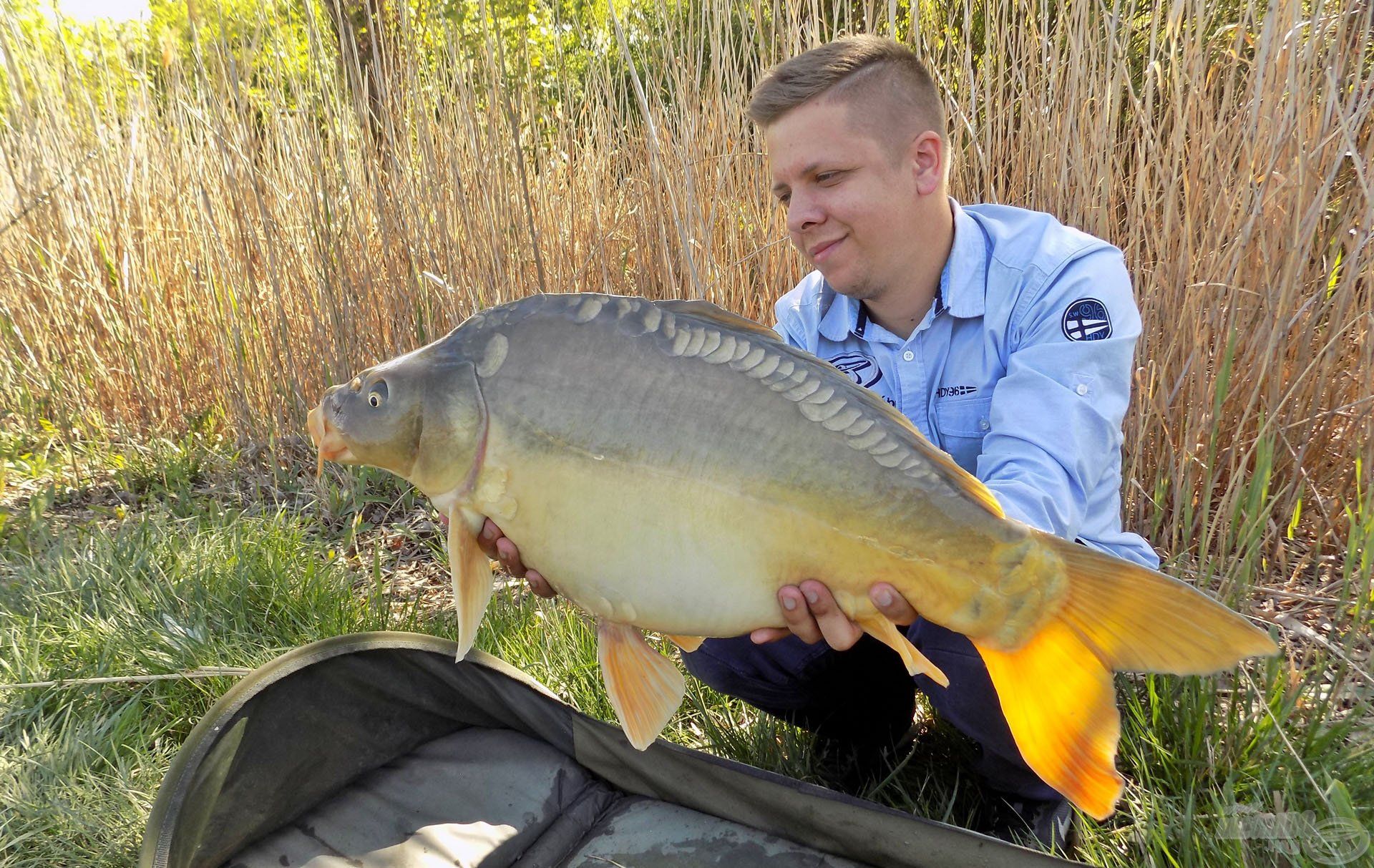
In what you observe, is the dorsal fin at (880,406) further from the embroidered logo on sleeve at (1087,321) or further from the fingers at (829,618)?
the embroidered logo on sleeve at (1087,321)

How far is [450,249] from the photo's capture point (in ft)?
8.71

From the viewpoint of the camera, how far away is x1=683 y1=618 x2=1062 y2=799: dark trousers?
54.3 inches

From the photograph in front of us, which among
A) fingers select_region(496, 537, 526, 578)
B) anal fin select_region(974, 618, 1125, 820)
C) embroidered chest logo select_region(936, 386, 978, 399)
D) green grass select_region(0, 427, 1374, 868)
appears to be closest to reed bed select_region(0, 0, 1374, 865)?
green grass select_region(0, 427, 1374, 868)

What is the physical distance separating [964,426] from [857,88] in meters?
0.56

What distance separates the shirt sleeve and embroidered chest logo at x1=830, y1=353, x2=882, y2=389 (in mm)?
237

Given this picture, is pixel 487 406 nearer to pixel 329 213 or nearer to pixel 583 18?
pixel 329 213

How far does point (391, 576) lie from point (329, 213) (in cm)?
106

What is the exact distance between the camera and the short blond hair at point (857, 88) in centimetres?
156

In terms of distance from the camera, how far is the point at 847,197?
1530 millimetres

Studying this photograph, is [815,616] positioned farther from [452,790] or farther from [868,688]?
[452,790]

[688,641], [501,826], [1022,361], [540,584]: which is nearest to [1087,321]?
[1022,361]

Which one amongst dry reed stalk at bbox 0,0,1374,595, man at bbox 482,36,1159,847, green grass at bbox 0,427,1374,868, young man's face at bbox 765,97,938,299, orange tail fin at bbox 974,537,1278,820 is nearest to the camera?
orange tail fin at bbox 974,537,1278,820

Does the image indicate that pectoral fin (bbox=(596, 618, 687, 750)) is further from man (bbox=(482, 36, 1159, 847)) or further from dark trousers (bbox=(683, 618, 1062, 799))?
dark trousers (bbox=(683, 618, 1062, 799))

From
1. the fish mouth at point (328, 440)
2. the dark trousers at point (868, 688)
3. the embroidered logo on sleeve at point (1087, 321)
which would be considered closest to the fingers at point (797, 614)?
the dark trousers at point (868, 688)
